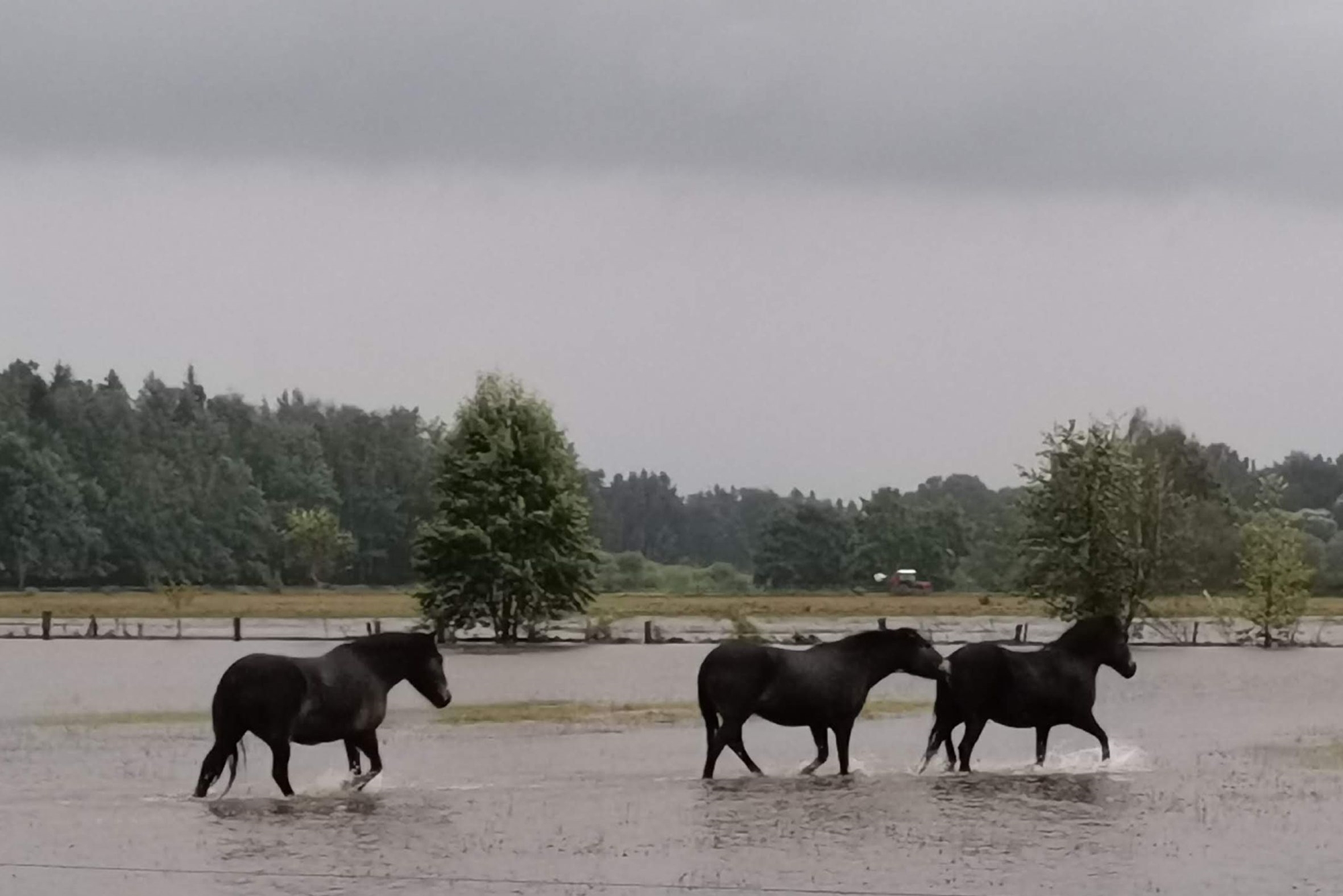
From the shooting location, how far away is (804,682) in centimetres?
2133

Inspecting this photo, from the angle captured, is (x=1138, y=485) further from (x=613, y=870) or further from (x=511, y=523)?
(x=613, y=870)

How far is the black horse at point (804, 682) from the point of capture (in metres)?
21.0

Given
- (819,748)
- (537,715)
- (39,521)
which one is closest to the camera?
(819,748)

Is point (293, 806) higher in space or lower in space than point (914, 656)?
lower

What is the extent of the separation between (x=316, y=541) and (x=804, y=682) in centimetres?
12627

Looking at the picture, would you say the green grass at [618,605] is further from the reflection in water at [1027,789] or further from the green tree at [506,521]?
the reflection in water at [1027,789]

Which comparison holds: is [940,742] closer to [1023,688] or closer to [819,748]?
[1023,688]

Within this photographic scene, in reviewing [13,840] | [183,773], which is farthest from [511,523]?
A: [13,840]

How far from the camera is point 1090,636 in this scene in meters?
22.9

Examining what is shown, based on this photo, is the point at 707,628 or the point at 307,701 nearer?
the point at 307,701

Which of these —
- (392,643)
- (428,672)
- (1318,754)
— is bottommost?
(1318,754)

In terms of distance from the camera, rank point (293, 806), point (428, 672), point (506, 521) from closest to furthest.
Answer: point (293, 806) → point (428, 672) → point (506, 521)

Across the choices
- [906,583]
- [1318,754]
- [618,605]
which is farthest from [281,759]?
[906,583]

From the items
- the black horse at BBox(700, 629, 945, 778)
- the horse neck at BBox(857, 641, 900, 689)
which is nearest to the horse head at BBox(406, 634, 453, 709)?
the black horse at BBox(700, 629, 945, 778)
